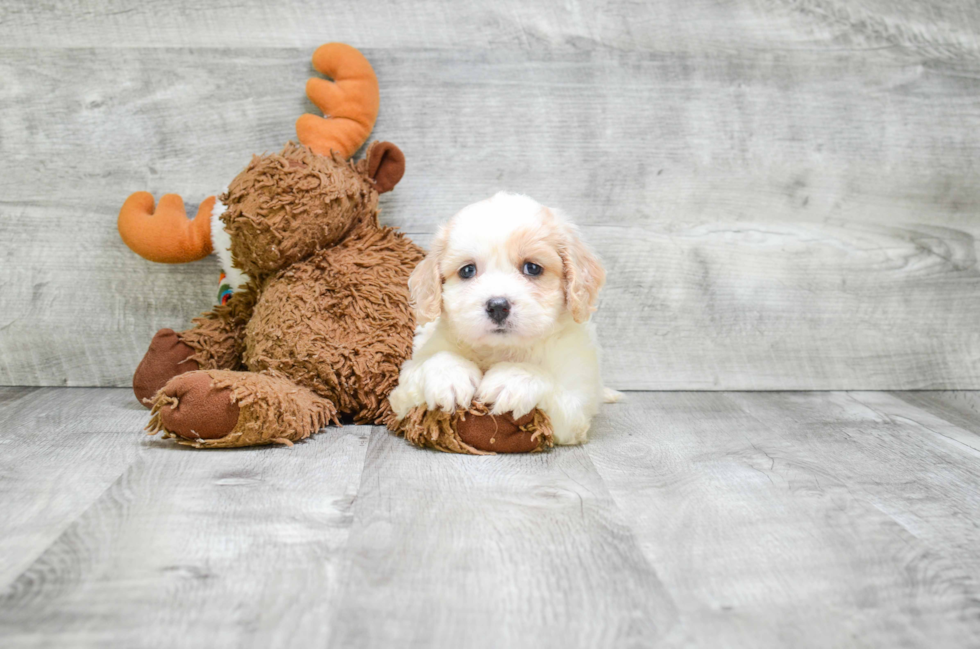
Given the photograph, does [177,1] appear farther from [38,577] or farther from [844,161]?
[844,161]

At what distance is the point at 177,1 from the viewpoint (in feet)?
6.93

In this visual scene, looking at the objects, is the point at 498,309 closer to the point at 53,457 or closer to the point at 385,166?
the point at 385,166

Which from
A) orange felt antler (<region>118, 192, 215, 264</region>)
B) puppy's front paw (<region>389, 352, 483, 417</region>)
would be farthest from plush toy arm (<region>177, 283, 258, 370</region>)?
puppy's front paw (<region>389, 352, 483, 417</region>)

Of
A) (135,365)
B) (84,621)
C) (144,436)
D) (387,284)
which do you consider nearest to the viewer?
(84,621)

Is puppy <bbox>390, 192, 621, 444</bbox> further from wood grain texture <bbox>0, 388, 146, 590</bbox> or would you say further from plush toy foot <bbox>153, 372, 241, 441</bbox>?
wood grain texture <bbox>0, 388, 146, 590</bbox>

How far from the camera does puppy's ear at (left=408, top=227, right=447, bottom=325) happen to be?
1.59m

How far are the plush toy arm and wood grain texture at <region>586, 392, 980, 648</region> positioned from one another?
3.14 ft

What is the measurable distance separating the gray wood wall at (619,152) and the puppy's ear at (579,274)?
660 millimetres

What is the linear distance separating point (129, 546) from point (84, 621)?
0.67ft

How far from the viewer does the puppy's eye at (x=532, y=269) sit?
157 cm

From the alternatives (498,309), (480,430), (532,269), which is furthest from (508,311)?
(480,430)

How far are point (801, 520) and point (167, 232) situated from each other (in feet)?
5.42

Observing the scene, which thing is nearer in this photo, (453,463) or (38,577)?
(38,577)

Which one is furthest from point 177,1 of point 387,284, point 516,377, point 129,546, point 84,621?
point 84,621
